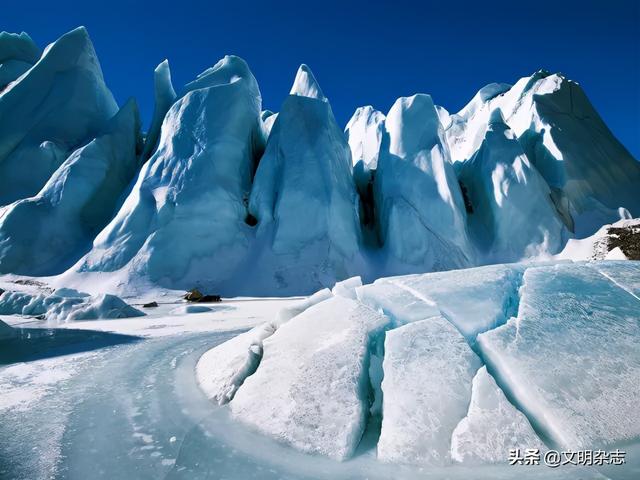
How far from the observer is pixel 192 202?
12.8 metres

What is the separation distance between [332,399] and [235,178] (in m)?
12.3

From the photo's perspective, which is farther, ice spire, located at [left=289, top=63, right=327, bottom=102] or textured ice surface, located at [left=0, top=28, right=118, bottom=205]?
ice spire, located at [left=289, top=63, right=327, bottom=102]

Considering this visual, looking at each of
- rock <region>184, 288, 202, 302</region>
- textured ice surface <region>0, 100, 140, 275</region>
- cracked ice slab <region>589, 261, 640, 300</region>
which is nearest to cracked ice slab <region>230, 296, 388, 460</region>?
A: cracked ice slab <region>589, 261, 640, 300</region>

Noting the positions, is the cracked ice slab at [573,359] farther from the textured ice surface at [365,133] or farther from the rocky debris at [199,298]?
the textured ice surface at [365,133]

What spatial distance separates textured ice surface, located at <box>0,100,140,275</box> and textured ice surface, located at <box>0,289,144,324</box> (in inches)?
195

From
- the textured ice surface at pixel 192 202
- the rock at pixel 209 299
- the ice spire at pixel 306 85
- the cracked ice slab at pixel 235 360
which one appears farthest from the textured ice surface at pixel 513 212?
the cracked ice slab at pixel 235 360

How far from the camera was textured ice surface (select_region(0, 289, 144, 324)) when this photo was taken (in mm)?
7688

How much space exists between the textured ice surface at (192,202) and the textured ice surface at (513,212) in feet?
29.3

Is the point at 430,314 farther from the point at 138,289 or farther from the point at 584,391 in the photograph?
the point at 138,289

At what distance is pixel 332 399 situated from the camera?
2510 mm

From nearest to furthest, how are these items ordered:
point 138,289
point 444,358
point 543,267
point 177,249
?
point 444,358 < point 543,267 < point 138,289 < point 177,249

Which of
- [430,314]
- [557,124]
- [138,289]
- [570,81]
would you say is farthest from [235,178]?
[570,81]

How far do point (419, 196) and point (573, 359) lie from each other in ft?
40.1

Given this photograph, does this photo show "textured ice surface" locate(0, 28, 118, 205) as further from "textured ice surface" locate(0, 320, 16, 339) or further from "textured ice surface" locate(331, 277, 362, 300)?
"textured ice surface" locate(331, 277, 362, 300)
